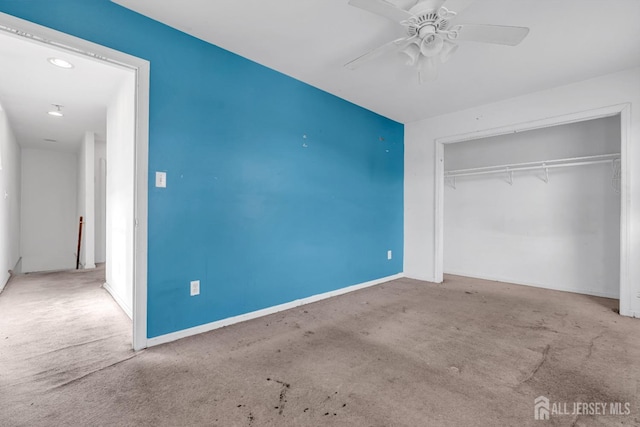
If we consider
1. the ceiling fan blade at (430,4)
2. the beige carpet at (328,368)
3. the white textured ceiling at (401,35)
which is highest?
the white textured ceiling at (401,35)

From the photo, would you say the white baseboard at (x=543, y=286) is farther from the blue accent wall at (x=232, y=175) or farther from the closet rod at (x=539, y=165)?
the blue accent wall at (x=232, y=175)

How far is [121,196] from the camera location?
324 centimetres

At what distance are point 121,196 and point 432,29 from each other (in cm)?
340

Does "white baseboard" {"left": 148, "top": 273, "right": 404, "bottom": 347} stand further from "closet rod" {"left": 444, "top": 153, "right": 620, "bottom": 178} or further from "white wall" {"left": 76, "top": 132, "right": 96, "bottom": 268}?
"white wall" {"left": 76, "top": 132, "right": 96, "bottom": 268}

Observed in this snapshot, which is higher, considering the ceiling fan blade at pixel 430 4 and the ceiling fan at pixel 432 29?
the ceiling fan blade at pixel 430 4

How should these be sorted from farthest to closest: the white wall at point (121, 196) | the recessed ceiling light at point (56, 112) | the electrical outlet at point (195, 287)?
the recessed ceiling light at point (56, 112), the white wall at point (121, 196), the electrical outlet at point (195, 287)

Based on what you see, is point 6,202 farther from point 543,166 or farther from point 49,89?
point 543,166

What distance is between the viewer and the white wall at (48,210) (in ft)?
19.7

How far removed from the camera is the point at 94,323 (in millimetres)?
2748

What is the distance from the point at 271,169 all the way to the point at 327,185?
0.87 meters

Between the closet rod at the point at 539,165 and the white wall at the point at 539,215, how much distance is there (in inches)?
3.4

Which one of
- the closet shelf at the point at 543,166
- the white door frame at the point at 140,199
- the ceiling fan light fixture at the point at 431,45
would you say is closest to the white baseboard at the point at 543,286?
the closet shelf at the point at 543,166

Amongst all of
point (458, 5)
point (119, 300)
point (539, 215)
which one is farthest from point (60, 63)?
point (539, 215)

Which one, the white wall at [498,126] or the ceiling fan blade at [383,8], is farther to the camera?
the white wall at [498,126]
